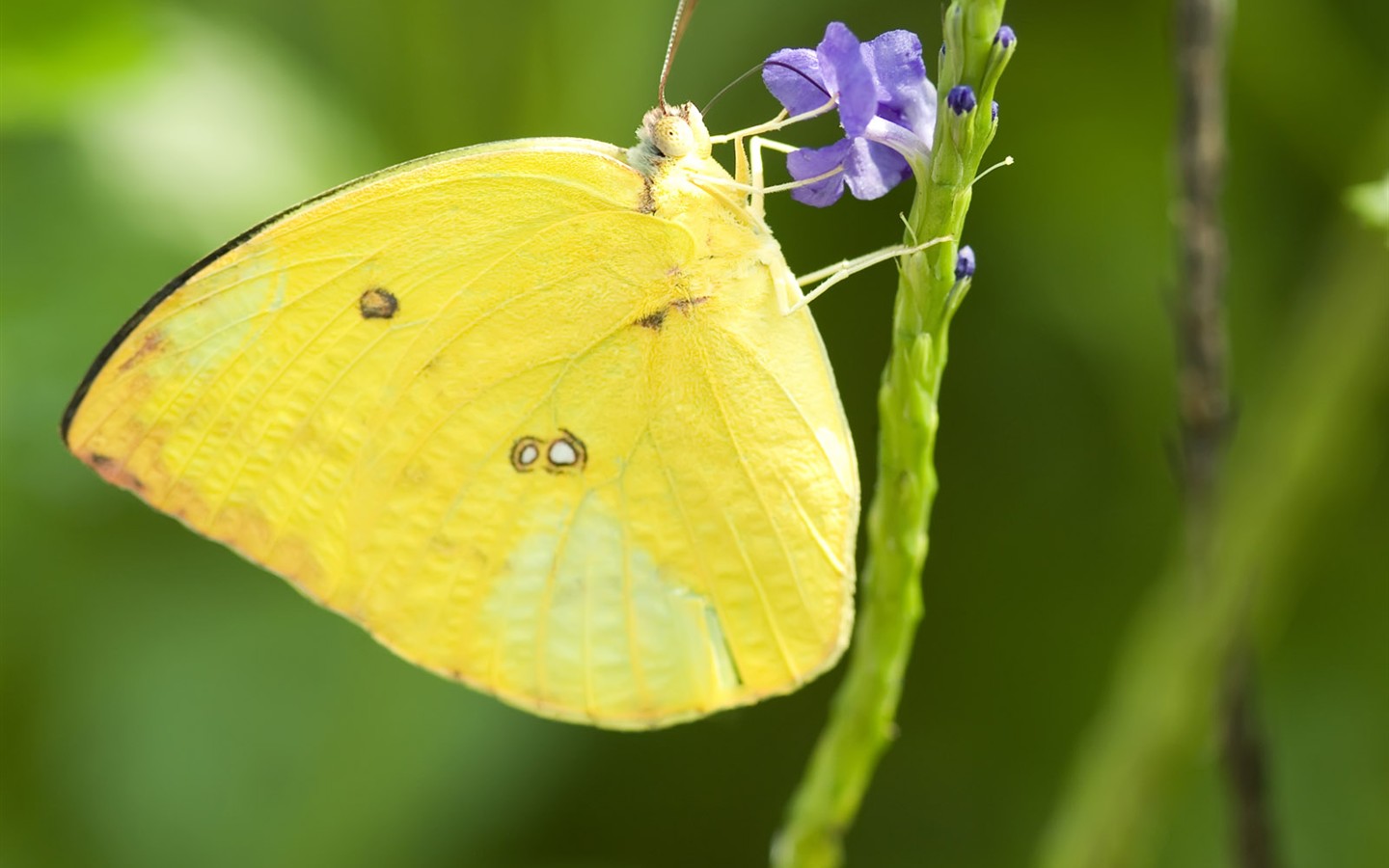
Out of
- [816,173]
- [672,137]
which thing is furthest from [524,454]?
[816,173]

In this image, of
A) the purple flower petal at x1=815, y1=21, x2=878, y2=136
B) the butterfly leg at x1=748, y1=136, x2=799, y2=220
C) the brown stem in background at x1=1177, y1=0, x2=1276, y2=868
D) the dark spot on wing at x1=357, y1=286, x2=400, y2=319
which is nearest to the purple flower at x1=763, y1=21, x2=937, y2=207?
the purple flower petal at x1=815, y1=21, x2=878, y2=136

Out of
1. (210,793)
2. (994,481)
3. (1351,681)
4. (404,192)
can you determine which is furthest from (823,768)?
(210,793)

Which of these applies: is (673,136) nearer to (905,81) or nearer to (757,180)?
(757,180)

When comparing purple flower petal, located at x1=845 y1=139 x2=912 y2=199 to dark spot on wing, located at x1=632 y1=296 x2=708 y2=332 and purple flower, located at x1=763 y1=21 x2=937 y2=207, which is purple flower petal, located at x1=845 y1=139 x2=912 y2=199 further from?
dark spot on wing, located at x1=632 y1=296 x2=708 y2=332

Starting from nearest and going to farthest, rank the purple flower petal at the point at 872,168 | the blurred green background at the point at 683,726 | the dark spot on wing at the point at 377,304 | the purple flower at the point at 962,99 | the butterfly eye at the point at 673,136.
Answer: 1. the purple flower at the point at 962,99
2. the purple flower petal at the point at 872,168
3. the butterfly eye at the point at 673,136
4. the dark spot on wing at the point at 377,304
5. the blurred green background at the point at 683,726

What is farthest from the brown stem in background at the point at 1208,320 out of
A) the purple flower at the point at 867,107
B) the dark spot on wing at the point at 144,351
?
the dark spot on wing at the point at 144,351

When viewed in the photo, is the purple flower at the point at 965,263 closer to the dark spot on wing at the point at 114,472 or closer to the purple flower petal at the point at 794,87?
the purple flower petal at the point at 794,87
